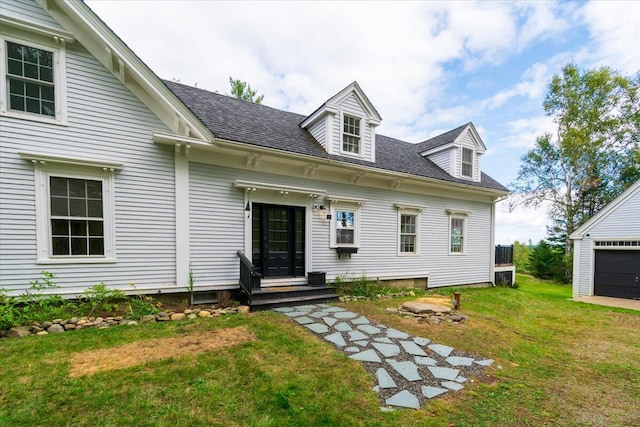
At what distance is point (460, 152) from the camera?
1107 cm

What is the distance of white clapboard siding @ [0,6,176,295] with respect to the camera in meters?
5.01

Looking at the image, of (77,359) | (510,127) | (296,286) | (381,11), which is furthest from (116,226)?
(510,127)

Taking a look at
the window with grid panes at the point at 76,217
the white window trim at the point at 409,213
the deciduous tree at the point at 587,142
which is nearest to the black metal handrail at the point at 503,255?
the white window trim at the point at 409,213

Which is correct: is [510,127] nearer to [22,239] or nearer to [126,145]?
[126,145]

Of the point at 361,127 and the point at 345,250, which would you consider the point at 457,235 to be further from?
the point at 361,127

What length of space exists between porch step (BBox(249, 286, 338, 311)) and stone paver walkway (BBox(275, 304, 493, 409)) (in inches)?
32.5

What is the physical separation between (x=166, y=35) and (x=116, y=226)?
11.0 metres

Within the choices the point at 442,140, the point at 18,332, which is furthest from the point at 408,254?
the point at 18,332

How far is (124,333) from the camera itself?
454cm

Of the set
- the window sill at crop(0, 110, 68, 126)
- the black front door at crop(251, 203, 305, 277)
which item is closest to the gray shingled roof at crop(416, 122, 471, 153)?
the black front door at crop(251, 203, 305, 277)

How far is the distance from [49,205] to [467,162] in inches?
520

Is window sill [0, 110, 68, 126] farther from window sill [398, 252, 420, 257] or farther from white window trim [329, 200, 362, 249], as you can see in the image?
window sill [398, 252, 420, 257]

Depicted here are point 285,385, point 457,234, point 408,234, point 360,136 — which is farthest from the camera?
point 457,234

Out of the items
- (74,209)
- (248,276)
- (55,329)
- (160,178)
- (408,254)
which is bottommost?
(55,329)
